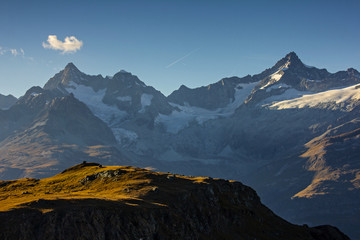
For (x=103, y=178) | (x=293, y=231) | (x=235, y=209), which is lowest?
(x=293, y=231)

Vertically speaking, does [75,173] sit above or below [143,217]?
above

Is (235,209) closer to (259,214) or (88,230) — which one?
(259,214)

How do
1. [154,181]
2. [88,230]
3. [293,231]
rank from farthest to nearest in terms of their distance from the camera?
[293,231] → [154,181] → [88,230]

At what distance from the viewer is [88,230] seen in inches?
3314

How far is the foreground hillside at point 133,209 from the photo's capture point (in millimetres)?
82438

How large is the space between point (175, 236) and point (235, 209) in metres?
41.5

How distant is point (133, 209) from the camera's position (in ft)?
302

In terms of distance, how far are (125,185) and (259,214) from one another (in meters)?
54.4

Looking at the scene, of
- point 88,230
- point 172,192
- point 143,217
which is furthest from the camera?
point 172,192

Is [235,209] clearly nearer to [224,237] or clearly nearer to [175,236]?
[224,237]

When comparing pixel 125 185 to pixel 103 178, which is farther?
pixel 103 178

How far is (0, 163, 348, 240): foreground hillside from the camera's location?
270ft

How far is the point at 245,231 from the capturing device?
12769 centimetres

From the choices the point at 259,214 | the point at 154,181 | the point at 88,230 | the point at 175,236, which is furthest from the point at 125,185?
the point at 259,214
